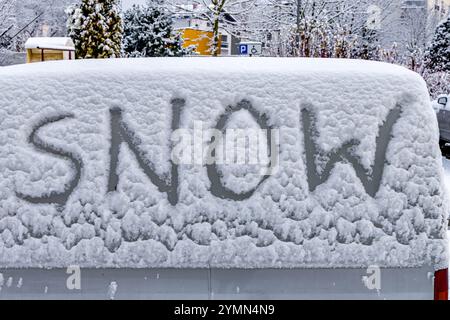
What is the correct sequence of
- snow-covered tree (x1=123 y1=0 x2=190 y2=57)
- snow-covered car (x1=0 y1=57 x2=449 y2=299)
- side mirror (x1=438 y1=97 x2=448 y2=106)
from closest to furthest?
snow-covered car (x1=0 y1=57 x2=449 y2=299) < side mirror (x1=438 y1=97 x2=448 y2=106) < snow-covered tree (x1=123 y1=0 x2=190 y2=57)

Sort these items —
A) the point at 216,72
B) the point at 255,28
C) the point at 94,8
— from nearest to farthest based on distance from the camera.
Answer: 1. the point at 216,72
2. the point at 94,8
3. the point at 255,28

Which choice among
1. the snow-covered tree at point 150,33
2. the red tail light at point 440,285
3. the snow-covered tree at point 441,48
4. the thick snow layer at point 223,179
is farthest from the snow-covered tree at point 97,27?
the snow-covered tree at point 441,48

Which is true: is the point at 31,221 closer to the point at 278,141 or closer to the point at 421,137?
the point at 278,141

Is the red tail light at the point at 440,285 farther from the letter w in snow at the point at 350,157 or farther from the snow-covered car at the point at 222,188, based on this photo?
the letter w in snow at the point at 350,157

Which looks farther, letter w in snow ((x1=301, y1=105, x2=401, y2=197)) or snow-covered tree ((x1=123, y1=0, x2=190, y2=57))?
snow-covered tree ((x1=123, y1=0, x2=190, y2=57))

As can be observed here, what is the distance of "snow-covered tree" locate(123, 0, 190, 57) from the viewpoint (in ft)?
83.6

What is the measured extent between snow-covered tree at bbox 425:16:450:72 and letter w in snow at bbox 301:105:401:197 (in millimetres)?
30912

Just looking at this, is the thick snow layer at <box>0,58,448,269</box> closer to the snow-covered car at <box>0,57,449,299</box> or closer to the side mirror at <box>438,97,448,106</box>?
the snow-covered car at <box>0,57,449,299</box>

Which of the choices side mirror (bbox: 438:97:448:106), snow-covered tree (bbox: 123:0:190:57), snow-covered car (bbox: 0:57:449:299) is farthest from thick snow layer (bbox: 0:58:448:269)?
snow-covered tree (bbox: 123:0:190:57)

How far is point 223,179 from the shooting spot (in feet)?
6.98

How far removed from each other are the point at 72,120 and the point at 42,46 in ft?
45.6

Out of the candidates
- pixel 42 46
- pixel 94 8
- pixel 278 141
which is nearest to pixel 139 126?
pixel 278 141
